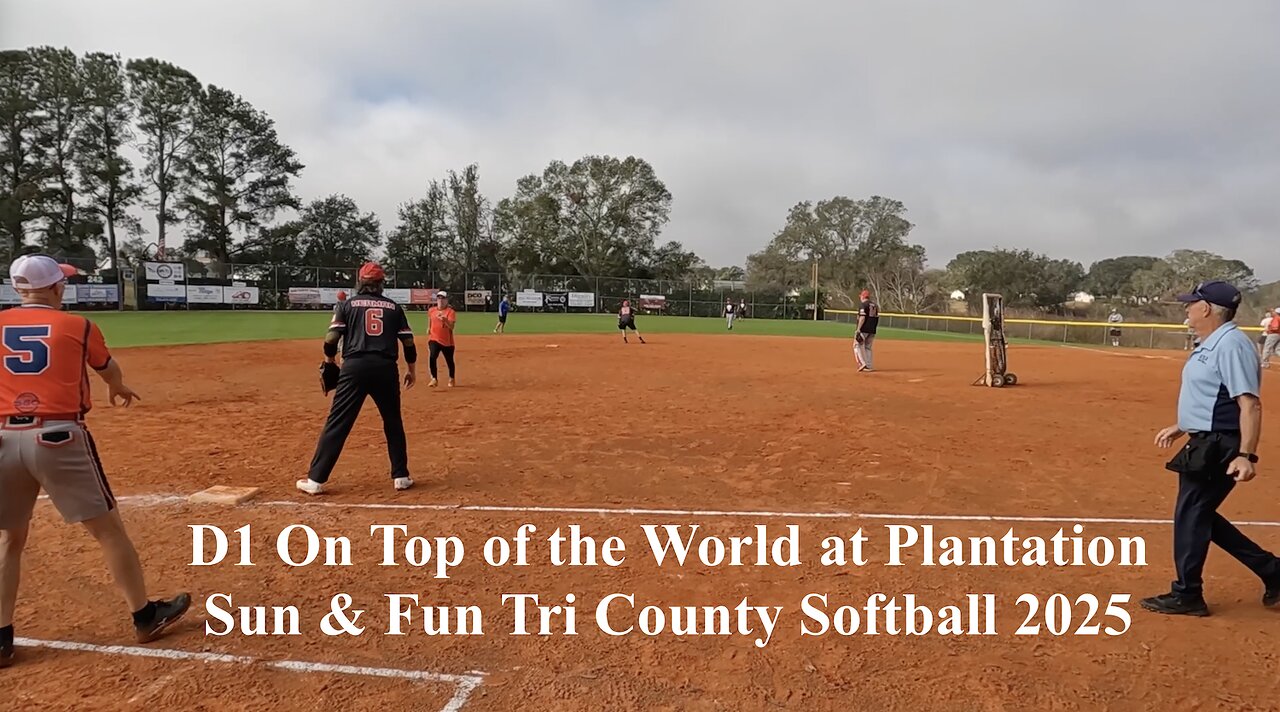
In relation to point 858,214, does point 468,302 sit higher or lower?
lower

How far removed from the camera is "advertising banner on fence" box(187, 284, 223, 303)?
4447 cm

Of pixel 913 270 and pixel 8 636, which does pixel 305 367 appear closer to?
pixel 8 636

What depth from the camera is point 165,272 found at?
4316cm

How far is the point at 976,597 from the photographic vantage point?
4.27 m

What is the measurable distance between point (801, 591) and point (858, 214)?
8900cm

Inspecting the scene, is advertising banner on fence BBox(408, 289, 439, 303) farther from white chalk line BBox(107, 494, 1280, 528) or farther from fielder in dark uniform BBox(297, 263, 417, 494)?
white chalk line BBox(107, 494, 1280, 528)

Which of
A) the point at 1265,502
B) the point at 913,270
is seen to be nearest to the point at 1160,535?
the point at 1265,502

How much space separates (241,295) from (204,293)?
2.28 m

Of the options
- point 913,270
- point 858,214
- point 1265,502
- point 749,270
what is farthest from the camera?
point 749,270

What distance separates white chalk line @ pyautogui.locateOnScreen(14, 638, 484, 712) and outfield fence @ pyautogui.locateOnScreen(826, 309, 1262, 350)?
107 feet

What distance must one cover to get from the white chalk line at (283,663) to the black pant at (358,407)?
8.61 ft

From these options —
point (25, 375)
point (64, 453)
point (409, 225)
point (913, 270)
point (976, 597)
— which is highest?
point (409, 225)

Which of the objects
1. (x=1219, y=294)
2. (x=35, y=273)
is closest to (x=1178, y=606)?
(x=1219, y=294)

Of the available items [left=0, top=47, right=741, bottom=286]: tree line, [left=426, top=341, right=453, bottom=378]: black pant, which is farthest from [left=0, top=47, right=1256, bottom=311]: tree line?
[left=426, top=341, right=453, bottom=378]: black pant
